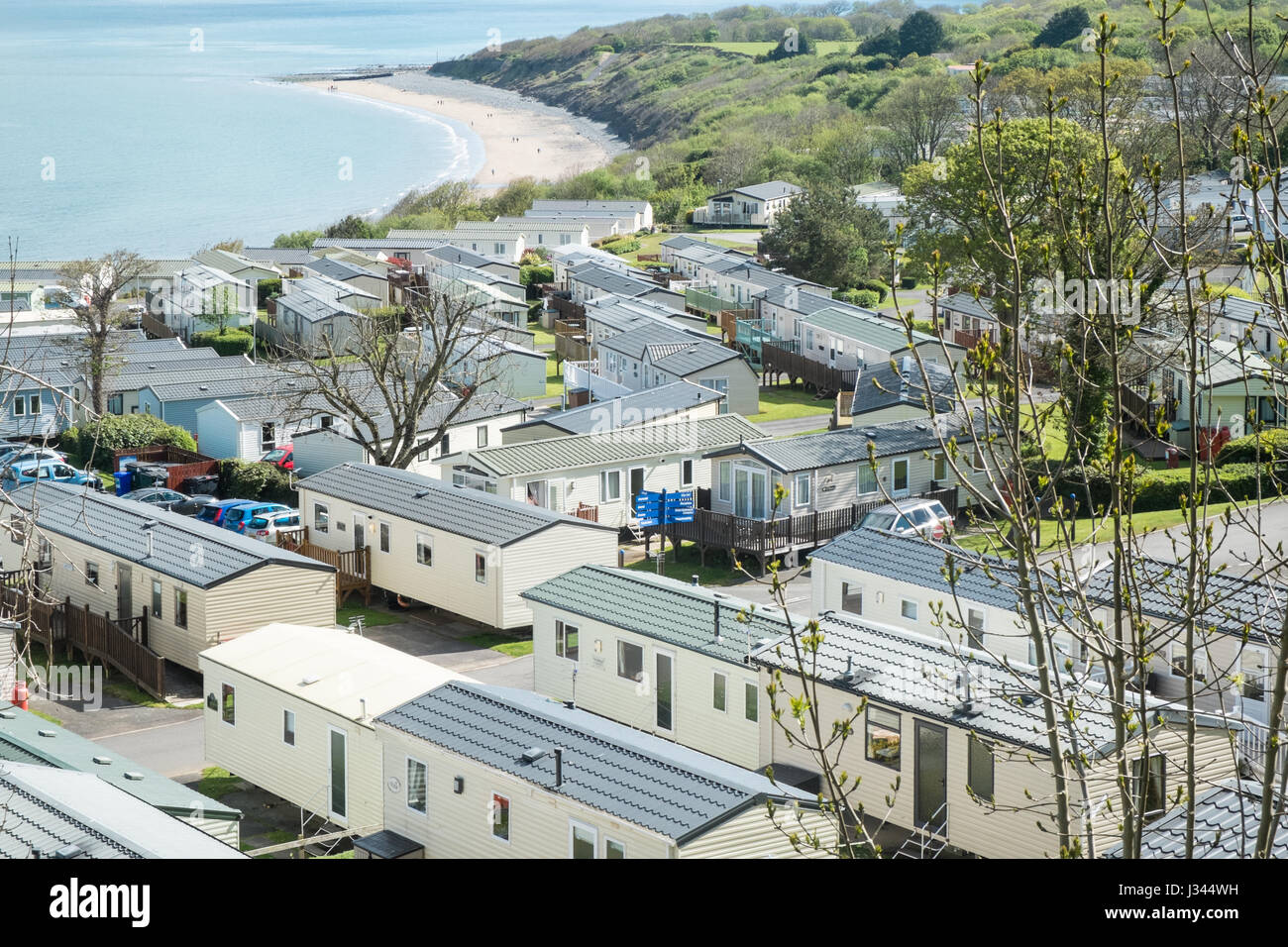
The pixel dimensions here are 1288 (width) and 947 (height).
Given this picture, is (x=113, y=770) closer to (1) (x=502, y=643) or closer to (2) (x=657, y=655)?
(2) (x=657, y=655)

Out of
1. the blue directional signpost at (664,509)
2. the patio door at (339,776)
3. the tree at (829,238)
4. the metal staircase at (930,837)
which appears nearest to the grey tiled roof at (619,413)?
the blue directional signpost at (664,509)

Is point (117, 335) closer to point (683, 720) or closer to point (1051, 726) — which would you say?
point (683, 720)

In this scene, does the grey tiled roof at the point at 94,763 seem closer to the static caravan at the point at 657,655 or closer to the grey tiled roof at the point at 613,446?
the static caravan at the point at 657,655

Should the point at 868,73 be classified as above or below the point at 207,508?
above

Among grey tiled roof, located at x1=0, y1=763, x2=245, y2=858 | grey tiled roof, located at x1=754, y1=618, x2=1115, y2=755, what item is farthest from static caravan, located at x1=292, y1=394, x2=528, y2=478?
grey tiled roof, located at x1=0, y1=763, x2=245, y2=858
